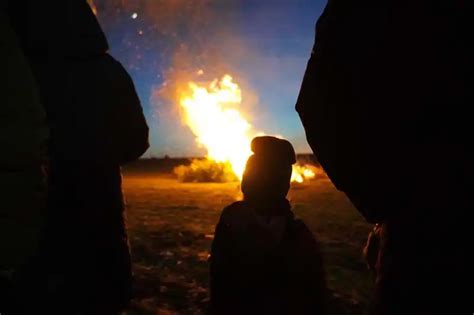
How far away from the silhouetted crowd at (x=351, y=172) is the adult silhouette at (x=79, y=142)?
0.20 feet

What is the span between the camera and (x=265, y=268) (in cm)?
269

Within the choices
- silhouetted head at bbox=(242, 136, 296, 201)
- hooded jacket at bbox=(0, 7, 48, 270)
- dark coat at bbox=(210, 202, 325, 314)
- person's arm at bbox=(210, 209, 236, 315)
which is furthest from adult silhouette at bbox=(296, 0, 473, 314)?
hooded jacket at bbox=(0, 7, 48, 270)

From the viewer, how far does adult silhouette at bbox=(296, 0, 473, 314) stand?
2.32 meters

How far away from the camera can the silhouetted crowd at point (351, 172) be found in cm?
234

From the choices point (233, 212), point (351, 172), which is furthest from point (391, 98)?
point (233, 212)

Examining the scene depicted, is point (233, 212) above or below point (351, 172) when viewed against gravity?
below

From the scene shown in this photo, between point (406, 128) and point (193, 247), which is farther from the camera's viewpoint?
point (193, 247)

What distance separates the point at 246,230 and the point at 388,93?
4.01 feet

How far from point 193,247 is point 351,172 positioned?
654 centimetres

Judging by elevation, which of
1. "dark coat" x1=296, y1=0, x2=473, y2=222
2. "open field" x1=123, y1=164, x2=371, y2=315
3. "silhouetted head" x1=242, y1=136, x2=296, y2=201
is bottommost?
"open field" x1=123, y1=164, x2=371, y2=315

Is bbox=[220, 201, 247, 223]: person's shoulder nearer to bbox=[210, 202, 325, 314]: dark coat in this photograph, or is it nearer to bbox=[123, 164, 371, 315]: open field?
bbox=[210, 202, 325, 314]: dark coat

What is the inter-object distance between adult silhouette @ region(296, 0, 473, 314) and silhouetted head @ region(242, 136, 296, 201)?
0.34 metres

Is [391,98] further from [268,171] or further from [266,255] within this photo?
[266,255]

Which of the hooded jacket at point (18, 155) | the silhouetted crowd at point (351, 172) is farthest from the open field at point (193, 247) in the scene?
the silhouetted crowd at point (351, 172)
